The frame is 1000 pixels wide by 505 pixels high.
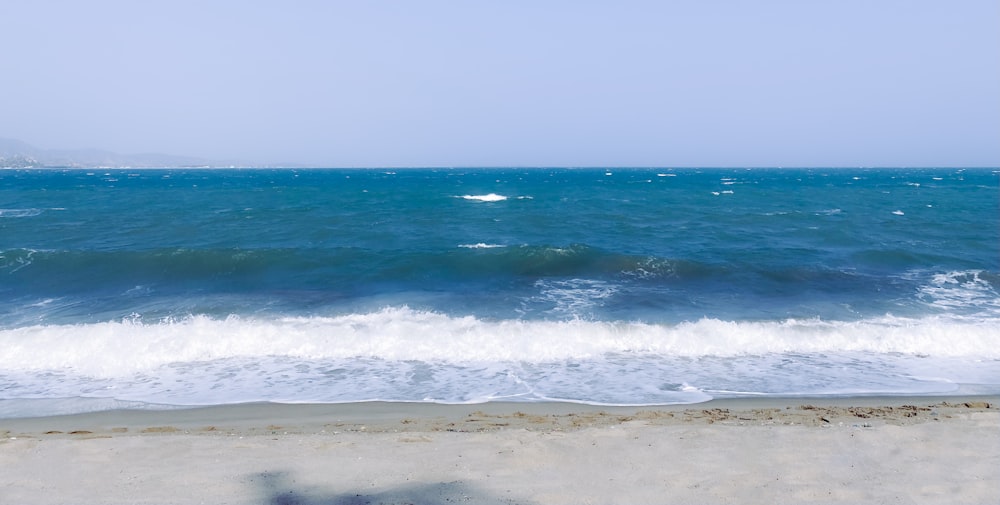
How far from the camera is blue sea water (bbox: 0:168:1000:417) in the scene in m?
9.93

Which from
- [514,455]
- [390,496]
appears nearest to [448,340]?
[514,455]

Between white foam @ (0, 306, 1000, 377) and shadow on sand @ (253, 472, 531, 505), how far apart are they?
213 inches

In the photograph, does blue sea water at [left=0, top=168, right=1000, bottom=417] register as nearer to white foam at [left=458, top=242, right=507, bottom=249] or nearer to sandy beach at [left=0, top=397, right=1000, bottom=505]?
white foam at [left=458, top=242, right=507, bottom=249]

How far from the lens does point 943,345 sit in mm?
11820

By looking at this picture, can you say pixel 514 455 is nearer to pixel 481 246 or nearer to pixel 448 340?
pixel 448 340

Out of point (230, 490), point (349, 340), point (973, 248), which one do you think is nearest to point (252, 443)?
point (230, 490)

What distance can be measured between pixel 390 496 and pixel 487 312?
8.80m

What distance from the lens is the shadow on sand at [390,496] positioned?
554cm

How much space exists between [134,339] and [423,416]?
744cm

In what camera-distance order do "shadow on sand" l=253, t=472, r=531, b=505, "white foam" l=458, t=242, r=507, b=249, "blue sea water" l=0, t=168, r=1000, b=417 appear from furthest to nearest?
"white foam" l=458, t=242, r=507, b=249, "blue sea water" l=0, t=168, r=1000, b=417, "shadow on sand" l=253, t=472, r=531, b=505

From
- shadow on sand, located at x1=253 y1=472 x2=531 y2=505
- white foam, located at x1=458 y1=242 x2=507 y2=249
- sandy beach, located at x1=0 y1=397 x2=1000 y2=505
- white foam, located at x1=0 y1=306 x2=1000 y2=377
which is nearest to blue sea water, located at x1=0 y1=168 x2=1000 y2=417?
white foam, located at x1=0 y1=306 x2=1000 y2=377

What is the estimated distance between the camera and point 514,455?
6.57m

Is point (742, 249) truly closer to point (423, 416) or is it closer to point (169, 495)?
point (423, 416)

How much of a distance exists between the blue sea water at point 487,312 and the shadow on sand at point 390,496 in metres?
3.25
